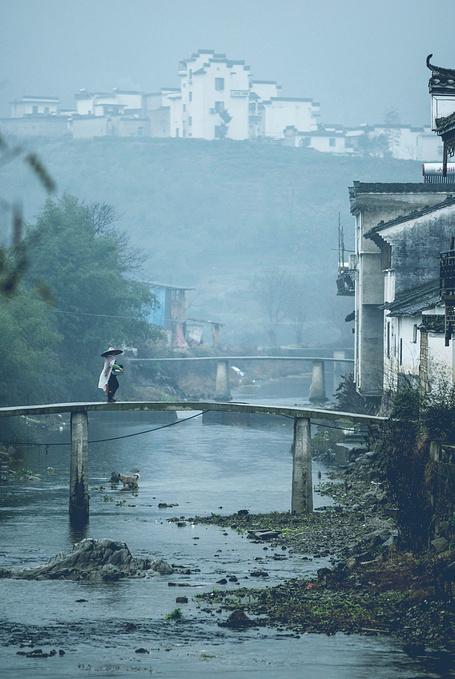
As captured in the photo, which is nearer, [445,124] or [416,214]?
[445,124]

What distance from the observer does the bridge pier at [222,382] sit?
102 m

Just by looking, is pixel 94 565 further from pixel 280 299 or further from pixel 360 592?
pixel 280 299

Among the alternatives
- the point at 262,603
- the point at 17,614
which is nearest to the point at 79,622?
the point at 17,614

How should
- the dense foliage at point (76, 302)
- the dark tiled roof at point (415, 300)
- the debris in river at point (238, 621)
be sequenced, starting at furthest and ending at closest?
the dense foliage at point (76, 302) < the dark tiled roof at point (415, 300) < the debris in river at point (238, 621)

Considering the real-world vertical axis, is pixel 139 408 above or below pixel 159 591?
above

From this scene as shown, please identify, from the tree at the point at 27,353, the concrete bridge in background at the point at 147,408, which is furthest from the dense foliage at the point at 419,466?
the tree at the point at 27,353

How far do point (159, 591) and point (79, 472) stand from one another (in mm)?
11994

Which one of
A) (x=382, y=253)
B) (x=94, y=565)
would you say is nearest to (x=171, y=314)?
(x=382, y=253)

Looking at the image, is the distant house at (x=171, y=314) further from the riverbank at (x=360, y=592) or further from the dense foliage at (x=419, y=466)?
the dense foliage at (x=419, y=466)

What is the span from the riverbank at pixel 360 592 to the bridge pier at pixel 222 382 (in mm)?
60395

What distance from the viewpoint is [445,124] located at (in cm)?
3594

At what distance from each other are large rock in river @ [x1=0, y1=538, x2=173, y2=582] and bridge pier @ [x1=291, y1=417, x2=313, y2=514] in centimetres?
877

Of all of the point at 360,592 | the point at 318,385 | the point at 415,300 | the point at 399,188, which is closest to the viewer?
the point at 360,592

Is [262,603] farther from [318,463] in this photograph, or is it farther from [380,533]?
[318,463]
